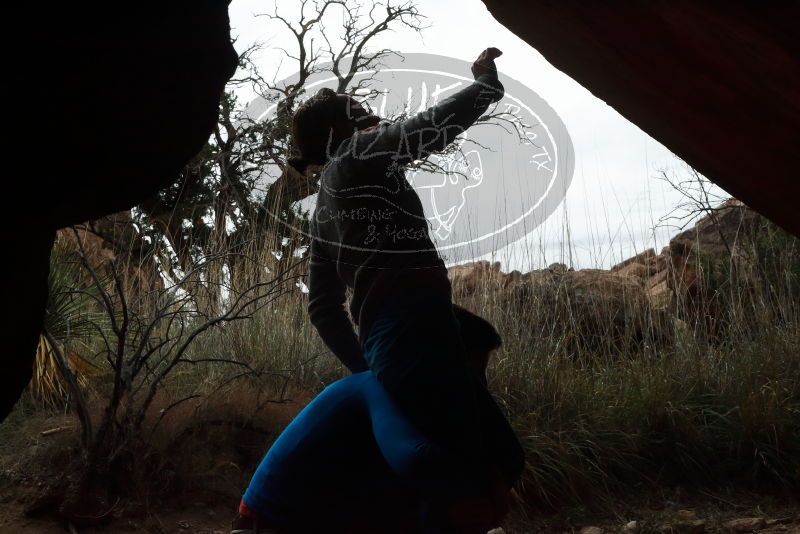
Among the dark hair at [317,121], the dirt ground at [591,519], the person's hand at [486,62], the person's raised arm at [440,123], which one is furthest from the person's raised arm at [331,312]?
the dirt ground at [591,519]

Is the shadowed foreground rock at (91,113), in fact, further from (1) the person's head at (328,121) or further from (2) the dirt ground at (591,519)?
(2) the dirt ground at (591,519)

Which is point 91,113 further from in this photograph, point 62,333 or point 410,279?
point 62,333

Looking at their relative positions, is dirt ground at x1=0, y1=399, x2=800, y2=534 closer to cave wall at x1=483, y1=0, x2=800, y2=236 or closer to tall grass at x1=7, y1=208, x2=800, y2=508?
tall grass at x1=7, y1=208, x2=800, y2=508

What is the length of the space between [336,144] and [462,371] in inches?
26.1

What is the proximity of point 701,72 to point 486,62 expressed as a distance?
2.15 feet

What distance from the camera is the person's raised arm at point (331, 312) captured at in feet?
7.23

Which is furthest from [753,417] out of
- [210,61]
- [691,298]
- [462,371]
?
[210,61]

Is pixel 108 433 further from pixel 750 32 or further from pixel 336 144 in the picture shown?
pixel 750 32

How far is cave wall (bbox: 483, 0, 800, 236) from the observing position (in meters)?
1.24

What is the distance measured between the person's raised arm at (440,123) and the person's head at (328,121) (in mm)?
173

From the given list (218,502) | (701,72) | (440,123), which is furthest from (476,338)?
(218,502)

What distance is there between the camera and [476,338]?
2.12m

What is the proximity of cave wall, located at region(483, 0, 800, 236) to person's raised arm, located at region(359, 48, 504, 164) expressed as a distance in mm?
329

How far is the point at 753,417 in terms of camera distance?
13.7 feet
